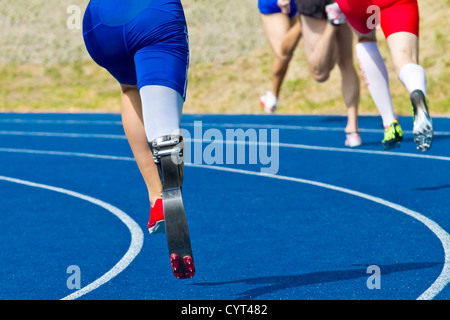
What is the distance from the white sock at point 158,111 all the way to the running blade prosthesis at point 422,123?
1358 mm

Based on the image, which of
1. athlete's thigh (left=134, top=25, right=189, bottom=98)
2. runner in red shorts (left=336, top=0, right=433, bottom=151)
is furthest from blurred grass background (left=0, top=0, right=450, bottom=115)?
athlete's thigh (left=134, top=25, right=189, bottom=98)

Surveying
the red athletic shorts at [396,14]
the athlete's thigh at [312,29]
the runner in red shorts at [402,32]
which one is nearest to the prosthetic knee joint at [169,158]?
the runner in red shorts at [402,32]

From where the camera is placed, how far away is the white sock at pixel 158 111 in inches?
155

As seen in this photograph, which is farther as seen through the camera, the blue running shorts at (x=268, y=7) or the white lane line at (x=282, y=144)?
the blue running shorts at (x=268, y=7)

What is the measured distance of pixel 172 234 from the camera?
12.4 feet

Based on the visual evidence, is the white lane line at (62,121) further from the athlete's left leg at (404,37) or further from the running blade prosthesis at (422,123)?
the running blade prosthesis at (422,123)

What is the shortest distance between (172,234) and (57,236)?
3.24 meters

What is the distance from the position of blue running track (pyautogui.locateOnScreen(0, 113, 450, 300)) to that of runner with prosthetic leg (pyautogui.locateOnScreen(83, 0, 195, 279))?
103 centimetres

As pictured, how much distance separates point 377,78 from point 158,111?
2.36m

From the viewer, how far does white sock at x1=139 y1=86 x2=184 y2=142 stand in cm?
393

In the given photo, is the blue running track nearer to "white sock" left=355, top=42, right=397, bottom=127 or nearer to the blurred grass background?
"white sock" left=355, top=42, right=397, bottom=127

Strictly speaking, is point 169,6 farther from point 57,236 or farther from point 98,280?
point 57,236

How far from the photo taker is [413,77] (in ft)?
15.6

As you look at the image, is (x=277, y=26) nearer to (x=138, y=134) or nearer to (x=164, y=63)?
(x=138, y=134)
